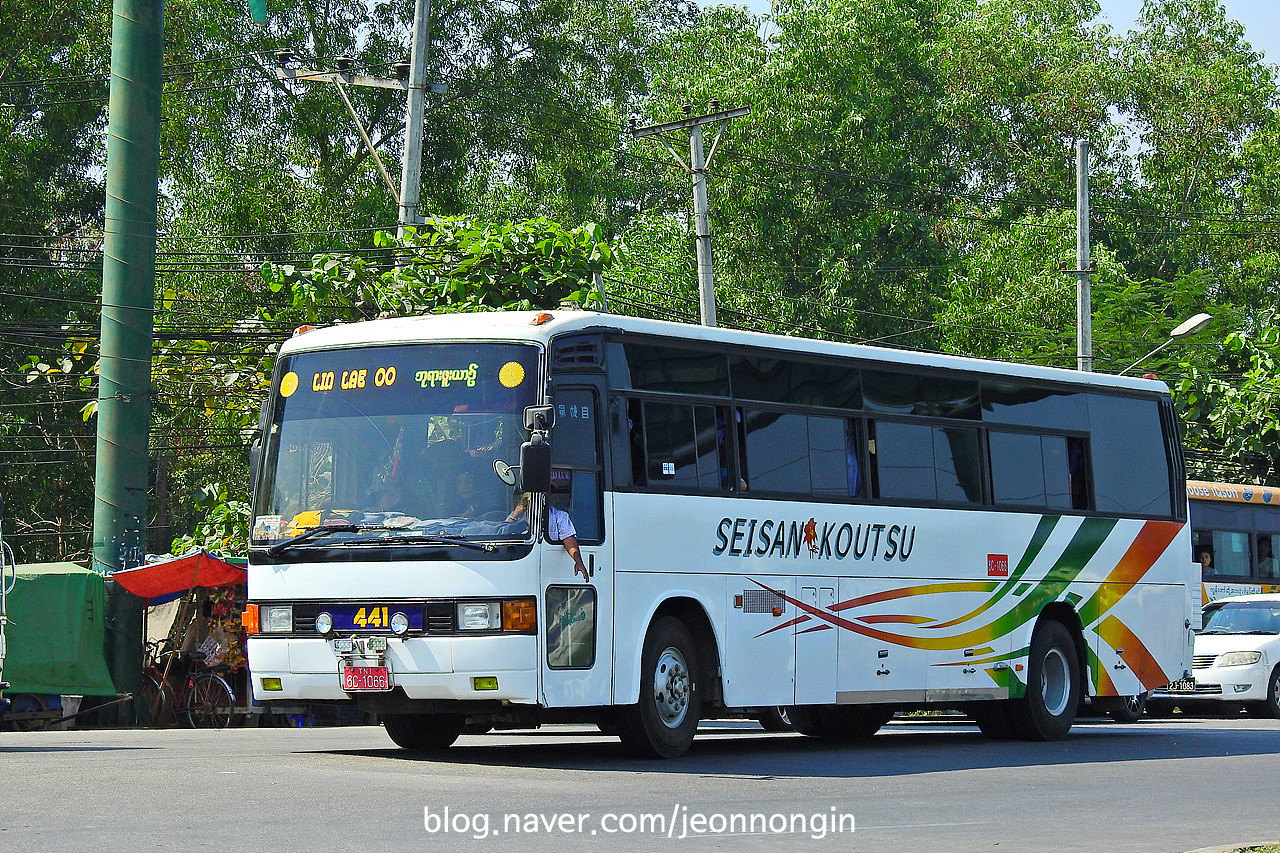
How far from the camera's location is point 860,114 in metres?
48.0

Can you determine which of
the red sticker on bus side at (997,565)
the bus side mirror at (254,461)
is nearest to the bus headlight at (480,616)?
the bus side mirror at (254,461)

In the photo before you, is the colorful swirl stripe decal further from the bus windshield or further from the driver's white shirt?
the bus windshield

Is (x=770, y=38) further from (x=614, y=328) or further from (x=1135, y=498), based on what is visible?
(x=614, y=328)

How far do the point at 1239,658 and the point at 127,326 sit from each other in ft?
50.1

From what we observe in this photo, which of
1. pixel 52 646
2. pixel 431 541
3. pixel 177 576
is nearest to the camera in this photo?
pixel 431 541

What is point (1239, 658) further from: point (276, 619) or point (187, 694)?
point (276, 619)

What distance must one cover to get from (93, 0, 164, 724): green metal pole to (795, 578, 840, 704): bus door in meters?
11.4

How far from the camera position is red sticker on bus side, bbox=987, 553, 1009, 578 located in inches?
664

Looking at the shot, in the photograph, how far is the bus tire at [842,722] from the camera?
57.9ft

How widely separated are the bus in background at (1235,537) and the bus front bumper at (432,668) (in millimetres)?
20126

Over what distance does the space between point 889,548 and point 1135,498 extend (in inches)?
157

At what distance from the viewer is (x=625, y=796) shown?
1102 centimetres

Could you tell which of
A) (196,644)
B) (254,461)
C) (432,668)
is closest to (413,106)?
(196,644)

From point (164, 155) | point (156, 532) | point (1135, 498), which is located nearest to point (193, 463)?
point (156, 532)
